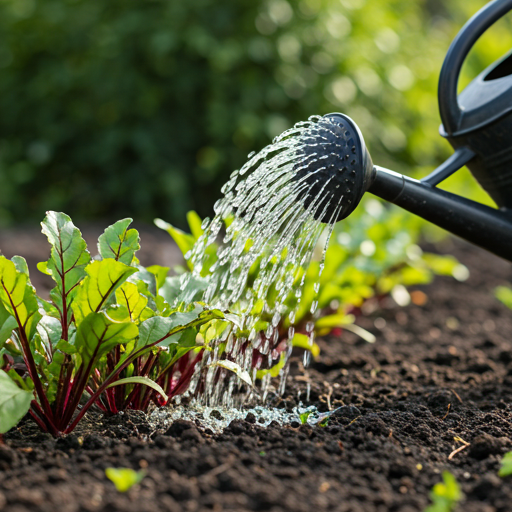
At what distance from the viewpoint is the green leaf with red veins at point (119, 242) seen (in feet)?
4.91

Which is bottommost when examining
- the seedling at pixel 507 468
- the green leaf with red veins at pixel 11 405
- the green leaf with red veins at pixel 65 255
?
the seedling at pixel 507 468

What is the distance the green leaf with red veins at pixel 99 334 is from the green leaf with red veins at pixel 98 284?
90 millimetres

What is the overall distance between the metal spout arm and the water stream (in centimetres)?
19

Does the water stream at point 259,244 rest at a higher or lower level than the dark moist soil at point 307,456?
higher

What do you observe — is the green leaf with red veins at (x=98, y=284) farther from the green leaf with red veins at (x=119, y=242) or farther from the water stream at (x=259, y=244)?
the water stream at (x=259, y=244)

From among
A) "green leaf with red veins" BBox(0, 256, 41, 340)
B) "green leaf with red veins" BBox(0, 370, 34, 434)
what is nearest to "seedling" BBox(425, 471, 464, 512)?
"green leaf with red veins" BBox(0, 370, 34, 434)

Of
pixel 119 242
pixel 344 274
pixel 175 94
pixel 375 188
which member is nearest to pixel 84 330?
pixel 119 242

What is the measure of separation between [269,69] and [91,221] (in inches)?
80.8

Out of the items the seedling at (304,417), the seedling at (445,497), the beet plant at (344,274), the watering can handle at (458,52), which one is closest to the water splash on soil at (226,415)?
the seedling at (304,417)

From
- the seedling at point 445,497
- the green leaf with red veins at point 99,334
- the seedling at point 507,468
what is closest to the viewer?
the seedling at point 445,497

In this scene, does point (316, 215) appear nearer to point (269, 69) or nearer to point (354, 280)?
point (354, 280)

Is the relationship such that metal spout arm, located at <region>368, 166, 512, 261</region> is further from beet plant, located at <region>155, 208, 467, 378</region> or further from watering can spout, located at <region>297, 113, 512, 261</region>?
beet plant, located at <region>155, 208, 467, 378</region>

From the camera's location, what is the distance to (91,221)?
17.5ft

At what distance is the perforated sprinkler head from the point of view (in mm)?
1506
